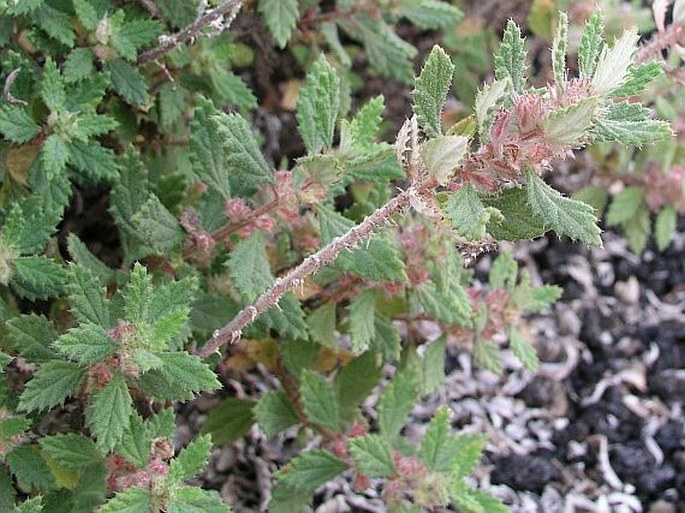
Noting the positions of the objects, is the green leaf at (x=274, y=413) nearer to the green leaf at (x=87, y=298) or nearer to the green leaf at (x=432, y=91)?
the green leaf at (x=87, y=298)

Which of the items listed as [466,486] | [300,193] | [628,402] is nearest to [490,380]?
[628,402]

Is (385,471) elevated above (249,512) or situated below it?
above

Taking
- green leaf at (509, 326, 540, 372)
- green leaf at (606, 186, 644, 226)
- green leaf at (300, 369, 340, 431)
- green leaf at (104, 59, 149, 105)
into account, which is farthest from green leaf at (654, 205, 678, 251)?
green leaf at (104, 59, 149, 105)

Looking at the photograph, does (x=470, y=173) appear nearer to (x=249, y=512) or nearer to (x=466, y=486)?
(x=466, y=486)

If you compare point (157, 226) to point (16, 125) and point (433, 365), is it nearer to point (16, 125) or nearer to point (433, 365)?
point (16, 125)

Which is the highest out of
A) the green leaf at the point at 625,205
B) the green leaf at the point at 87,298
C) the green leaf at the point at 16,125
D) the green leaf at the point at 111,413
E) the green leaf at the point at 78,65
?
the green leaf at the point at 78,65

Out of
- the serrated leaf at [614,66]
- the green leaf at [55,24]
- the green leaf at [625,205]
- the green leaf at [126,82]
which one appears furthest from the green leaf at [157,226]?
the green leaf at [625,205]

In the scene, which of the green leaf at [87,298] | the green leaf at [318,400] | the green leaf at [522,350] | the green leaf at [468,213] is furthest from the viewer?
the green leaf at [522,350]
